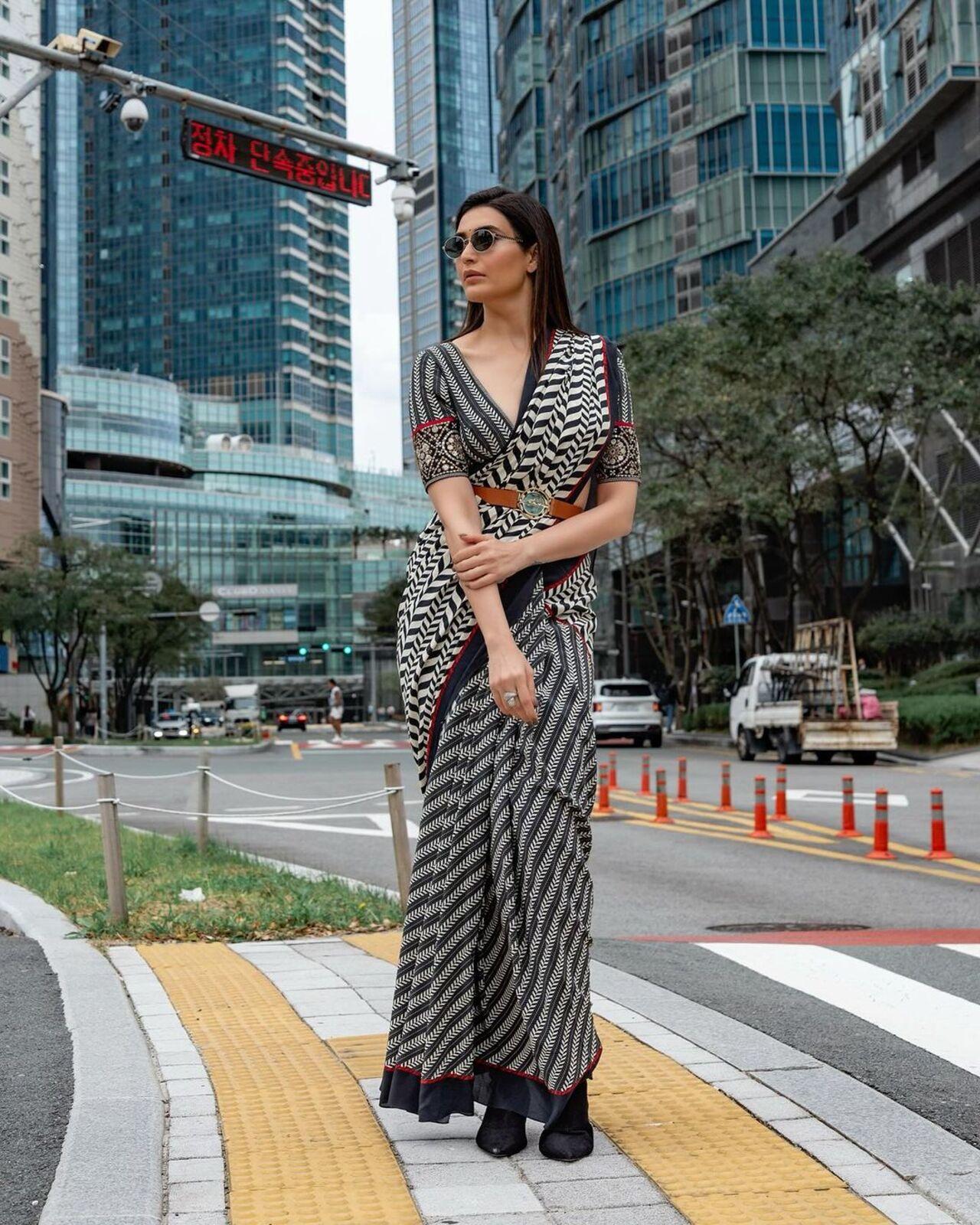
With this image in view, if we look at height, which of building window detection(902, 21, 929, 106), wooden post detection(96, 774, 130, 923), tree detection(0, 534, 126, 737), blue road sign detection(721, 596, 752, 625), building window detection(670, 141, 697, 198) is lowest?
wooden post detection(96, 774, 130, 923)

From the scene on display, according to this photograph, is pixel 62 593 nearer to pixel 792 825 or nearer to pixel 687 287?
pixel 687 287

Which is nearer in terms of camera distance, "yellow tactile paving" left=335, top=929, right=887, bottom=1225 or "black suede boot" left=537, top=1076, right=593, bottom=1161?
"yellow tactile paving" left=335, top=929, right=887, bottom=1225

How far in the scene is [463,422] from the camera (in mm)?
3672

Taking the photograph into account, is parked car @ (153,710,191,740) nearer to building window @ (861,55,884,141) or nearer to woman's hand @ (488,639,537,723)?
building window @ (861,55,884,141)

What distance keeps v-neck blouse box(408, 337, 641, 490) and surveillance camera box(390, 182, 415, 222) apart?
11754 mm

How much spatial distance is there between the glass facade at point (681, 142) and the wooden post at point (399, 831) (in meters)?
66.0

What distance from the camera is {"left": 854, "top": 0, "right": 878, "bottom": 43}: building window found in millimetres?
45156

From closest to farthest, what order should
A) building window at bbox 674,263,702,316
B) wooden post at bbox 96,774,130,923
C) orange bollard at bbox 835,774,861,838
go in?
wooden post at bbox 96,774,130,923 < orange bollard at bbox 835,774,861,838 < building window at bbox 674,263,702,316

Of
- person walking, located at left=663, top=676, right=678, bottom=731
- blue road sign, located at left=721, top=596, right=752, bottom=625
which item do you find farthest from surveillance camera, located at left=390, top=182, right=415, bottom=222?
person walking, located at left=663, top=676, right=678, bottom=731

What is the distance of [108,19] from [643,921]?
205 m

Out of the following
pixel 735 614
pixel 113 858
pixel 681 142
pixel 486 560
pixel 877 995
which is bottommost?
pixel 877 995

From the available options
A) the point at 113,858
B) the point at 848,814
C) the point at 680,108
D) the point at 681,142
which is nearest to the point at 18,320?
the point at 681,142

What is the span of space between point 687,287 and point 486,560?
240ft

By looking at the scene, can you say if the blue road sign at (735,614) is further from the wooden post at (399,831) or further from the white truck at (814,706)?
the wooden post at (399,831)
